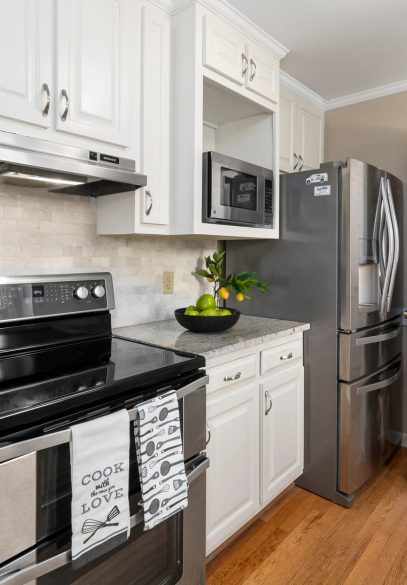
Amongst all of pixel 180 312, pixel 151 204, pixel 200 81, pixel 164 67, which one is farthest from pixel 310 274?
pixel 164 67

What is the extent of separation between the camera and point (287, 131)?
2564 millimetres

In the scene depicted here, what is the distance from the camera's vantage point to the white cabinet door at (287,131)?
2.52m

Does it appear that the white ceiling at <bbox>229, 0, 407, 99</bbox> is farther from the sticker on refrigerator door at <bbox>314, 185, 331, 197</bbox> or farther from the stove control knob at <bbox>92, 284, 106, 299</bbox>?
the stove control knob at <bbox>92, 284, 106, 299</bbox>

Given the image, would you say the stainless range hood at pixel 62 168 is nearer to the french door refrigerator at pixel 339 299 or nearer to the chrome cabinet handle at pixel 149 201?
the chrome cabinet handle at pixel 149 201

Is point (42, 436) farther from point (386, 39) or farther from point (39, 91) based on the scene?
point (386, 39)

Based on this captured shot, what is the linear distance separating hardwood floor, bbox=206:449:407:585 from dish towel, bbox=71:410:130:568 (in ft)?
2.67

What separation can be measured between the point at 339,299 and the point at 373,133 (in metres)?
1.43

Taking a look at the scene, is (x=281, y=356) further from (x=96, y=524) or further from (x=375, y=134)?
(x=375, y=134)

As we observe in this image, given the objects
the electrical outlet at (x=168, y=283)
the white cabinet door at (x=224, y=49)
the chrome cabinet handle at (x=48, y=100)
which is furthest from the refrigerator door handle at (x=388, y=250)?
the chrome cabinet handle at (x=48, y=100)

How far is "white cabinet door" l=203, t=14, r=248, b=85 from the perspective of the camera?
1770 millimetres

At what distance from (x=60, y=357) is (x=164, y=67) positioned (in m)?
1.27

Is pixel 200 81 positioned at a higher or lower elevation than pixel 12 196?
higher

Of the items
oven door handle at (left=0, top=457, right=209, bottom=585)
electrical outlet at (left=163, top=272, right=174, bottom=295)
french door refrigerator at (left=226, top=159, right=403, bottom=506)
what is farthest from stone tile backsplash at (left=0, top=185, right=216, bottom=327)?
oven door handle at (left=0, top=457, right=209, bottom=585)

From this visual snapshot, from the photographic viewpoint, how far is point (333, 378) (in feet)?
6.94
